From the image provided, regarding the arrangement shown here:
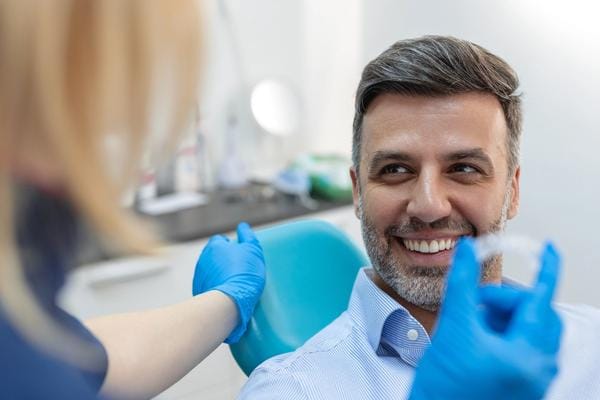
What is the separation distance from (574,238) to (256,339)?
1410mm

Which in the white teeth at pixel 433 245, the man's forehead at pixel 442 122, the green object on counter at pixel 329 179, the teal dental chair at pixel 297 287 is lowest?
the green object on counter at pixel 329 179

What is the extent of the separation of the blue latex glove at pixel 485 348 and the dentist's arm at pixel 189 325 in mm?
408

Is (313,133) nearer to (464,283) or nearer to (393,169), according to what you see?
(393,169)

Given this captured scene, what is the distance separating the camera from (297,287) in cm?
163

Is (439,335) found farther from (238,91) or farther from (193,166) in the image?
(238,91)

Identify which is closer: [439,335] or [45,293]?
[45,293]

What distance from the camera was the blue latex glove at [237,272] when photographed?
4.74ft

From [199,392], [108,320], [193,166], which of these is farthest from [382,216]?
[193,166]

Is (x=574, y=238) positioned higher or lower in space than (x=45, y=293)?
lower

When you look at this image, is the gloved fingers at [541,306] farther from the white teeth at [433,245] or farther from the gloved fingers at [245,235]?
the gloved fingers at [245,235]

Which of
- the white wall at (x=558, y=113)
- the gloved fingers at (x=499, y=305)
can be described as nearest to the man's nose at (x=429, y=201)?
the gloved fingers at (x=499, y=305)

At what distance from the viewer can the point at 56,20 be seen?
0.49 metres

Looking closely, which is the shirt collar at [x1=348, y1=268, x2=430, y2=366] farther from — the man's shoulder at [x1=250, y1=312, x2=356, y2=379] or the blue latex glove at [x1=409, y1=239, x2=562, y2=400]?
the blue latex glove at [x1=409, y1=239, x2=562, y2=400]

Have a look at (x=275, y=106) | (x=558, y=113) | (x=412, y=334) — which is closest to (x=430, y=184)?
(x=412, y=334)
